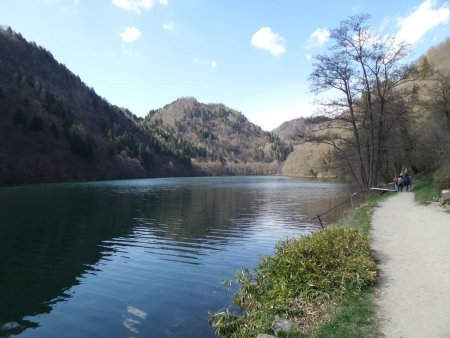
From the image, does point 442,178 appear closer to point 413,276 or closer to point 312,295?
point 413,276

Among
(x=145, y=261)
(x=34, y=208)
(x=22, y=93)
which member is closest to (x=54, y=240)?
(x=145, y=261)

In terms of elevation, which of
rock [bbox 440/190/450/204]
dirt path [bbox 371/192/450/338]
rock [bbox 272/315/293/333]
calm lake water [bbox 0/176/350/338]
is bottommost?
calm lake water [bbox 0/176/350/338]

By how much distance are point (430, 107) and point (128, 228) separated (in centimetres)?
4413

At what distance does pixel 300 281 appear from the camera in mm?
10266

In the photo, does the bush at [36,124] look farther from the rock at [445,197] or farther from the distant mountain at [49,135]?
the rock at [445,197]

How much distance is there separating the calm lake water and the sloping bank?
1.49 metres

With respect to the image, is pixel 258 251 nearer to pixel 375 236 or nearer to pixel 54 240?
pixel 375 236

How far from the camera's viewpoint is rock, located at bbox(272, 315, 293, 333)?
8.12 meters

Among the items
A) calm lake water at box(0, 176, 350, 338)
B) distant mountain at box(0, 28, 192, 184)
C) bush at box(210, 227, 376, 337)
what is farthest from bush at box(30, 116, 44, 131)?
bush at box(210, 227, 376, 337)

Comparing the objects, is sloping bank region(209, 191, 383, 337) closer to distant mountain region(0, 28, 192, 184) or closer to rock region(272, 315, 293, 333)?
rock region(272, 315, 293, 333)

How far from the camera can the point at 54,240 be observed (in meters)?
23.4

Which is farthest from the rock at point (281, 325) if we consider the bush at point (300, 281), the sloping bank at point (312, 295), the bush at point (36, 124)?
the bush at point (36, 124)

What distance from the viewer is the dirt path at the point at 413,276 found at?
7395mm

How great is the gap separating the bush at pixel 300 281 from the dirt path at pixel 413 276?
72 cm
